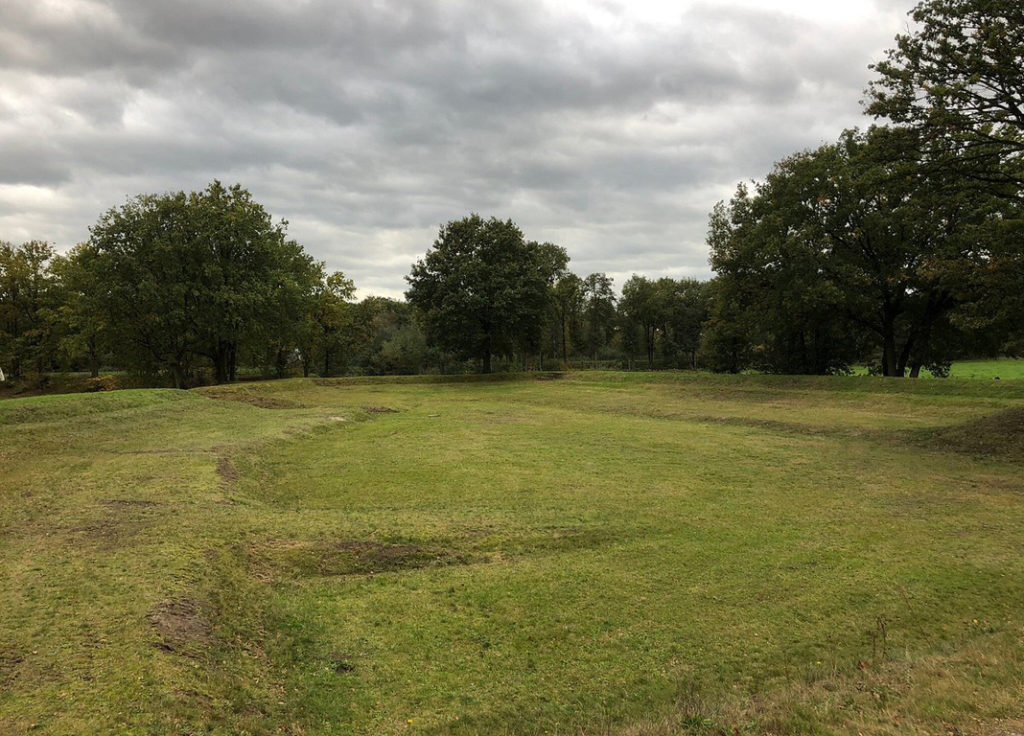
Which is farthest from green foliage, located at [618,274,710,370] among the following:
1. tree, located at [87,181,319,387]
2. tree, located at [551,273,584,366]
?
tree, located at [87,181,319,387]

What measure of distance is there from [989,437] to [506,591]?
59.6ft

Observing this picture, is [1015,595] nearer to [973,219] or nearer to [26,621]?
[26,621]

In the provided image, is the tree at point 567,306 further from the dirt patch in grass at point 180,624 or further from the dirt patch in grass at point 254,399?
the dirt patch in grass at point 180,624

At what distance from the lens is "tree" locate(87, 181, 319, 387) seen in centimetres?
3788

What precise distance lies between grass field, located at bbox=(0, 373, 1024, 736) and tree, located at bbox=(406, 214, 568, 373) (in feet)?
109

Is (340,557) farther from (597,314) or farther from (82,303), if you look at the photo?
(597,314)

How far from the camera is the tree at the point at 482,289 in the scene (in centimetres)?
4903

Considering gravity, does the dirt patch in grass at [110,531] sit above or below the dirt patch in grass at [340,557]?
above

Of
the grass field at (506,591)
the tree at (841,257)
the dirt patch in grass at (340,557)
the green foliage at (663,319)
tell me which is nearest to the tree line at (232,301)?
the green foliage at (663,319)

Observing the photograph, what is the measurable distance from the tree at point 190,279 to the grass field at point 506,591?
78.4ft

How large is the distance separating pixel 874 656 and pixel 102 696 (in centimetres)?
730

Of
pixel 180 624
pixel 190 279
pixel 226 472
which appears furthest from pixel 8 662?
pixel 190 279

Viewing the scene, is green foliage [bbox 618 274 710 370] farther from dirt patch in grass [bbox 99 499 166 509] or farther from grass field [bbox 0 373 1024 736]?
dirt patch in grass [bbox 99 499 166 509]

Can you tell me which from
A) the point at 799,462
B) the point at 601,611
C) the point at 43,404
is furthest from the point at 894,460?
the point at 43,404
